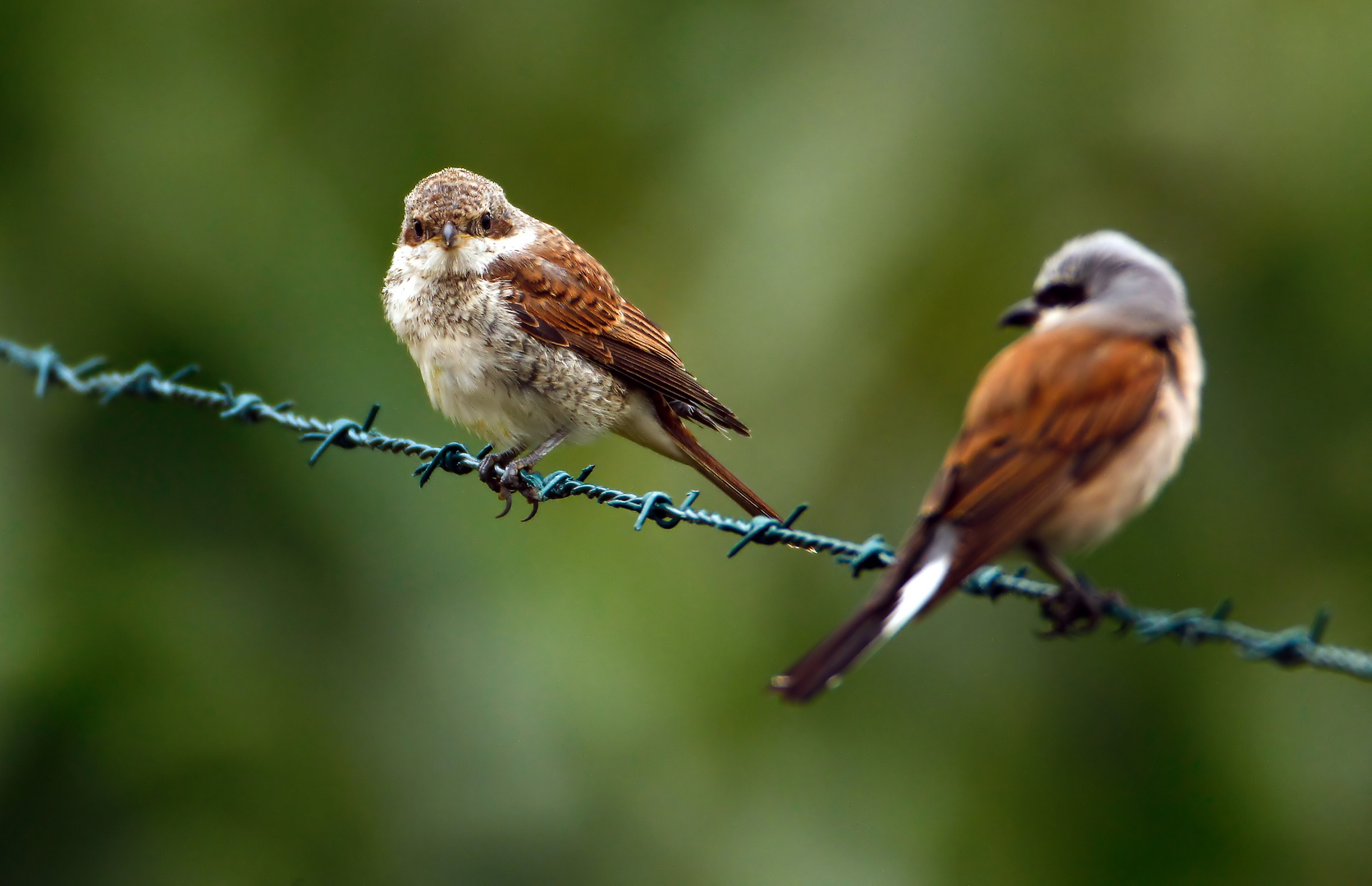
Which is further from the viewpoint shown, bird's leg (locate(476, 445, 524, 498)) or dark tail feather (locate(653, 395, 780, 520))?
dark tail feather (locate(653, 395, 780, 520))

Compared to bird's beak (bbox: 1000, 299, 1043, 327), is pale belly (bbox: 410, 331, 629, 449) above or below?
above

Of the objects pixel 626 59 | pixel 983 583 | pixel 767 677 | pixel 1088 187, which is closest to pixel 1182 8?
pixel 1088 187

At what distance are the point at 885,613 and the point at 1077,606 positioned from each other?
0.44m

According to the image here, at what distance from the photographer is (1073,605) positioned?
2596 millimetres

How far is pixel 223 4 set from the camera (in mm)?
7879

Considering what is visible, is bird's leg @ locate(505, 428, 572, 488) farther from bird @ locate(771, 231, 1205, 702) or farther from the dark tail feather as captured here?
bird @ locate(771, 231, 1205, 702)

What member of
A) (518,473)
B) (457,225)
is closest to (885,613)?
(518,473)

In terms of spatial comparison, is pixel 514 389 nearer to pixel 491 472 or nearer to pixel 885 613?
pixel 491 472

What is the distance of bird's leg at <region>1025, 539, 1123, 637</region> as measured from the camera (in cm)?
255

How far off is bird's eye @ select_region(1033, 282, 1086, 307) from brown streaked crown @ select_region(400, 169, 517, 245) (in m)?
2.32

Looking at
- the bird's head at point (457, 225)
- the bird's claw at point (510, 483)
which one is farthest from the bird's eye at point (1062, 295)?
the bird's head at point (457, 225)

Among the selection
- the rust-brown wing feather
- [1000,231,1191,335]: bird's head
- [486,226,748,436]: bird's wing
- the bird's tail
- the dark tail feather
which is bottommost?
the bird's tail

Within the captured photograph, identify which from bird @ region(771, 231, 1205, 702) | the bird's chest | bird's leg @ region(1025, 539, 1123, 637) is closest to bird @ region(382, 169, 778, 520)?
the bird's chest

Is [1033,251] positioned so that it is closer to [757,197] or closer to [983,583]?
[757,197]
